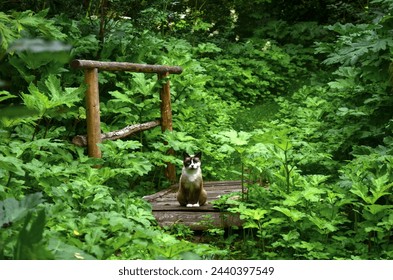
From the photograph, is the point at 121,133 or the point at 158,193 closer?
the point at 121,133

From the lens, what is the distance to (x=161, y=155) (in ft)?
21.6

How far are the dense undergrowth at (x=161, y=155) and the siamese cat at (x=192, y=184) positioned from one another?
14.7 inches

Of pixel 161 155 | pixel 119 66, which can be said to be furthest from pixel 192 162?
pixel 119 66

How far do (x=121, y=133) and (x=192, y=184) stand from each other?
42.4 inches

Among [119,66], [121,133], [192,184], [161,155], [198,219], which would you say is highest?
[119,66]

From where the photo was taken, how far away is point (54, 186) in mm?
4301

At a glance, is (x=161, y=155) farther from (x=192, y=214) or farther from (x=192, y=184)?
(x=192, y=214)

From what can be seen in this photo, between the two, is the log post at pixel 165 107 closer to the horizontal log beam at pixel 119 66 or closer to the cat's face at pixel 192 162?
the horizontal log beam at pixel 119 66

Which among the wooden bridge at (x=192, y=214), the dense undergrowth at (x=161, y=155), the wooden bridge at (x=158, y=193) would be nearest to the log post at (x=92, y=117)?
the wooden bridge at (x=158, y=193)

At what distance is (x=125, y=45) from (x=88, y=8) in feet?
3.53

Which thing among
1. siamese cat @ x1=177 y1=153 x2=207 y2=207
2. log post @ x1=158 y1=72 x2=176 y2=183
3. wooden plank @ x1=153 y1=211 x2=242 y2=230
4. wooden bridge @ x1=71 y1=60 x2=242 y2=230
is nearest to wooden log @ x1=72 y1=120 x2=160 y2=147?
wooden bridge @ x1=71 y1=60 x2=242 y2=230

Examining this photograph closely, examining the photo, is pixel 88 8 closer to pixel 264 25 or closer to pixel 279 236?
pixel 279 236

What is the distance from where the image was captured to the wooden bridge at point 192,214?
212 inches

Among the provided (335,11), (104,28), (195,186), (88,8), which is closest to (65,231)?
(195,186)
